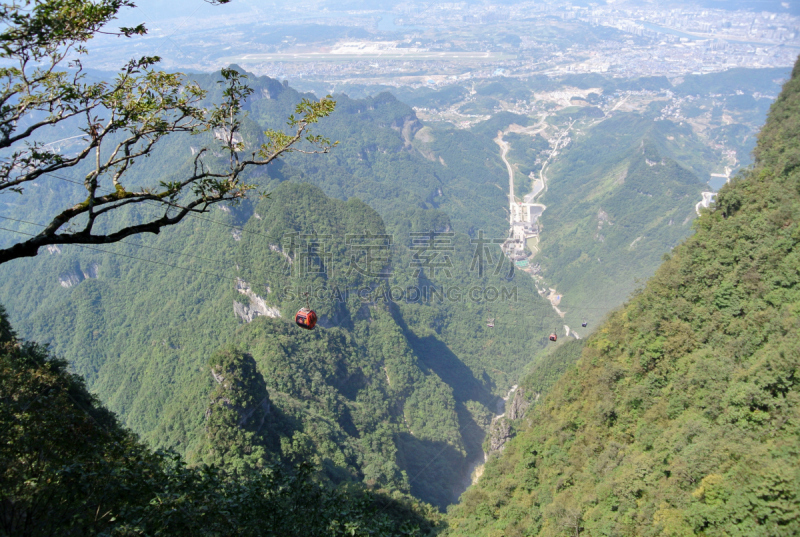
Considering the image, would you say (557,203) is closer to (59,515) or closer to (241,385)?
(241,385)

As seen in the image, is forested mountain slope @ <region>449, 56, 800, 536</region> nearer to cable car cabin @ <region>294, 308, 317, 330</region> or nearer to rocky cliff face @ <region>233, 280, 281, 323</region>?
cable car cabin @ <region>294, 308, 317, 330</region>

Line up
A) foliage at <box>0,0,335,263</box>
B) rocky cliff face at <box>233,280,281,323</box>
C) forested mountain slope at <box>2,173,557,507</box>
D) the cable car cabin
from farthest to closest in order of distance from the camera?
rocky cliff face at <box>233,280,281,323</box> → forested mountain slope at <box>2,173,557,507</box> → the cable car cabin → foliage at <box>0,0,335,263</box>

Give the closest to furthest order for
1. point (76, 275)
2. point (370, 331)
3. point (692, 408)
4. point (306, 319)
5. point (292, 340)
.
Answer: point (692, 408)
point (306, 319)
point (292, 340)
point (370, 331)
point (76, 275)

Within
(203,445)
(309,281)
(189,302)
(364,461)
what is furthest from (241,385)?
(189,302)

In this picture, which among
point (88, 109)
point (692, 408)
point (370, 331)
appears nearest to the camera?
point (88, 109)

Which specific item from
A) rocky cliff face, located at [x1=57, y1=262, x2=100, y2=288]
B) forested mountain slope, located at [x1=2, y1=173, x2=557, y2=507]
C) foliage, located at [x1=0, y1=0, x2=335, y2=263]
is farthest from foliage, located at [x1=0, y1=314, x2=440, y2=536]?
rocky cliff face, located at [x1=57, y1=262, x2=100, y2=288]

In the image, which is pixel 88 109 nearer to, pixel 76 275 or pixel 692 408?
pixel 692 408

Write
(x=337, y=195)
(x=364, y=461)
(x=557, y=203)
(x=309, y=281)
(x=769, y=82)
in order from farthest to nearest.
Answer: (x=769, y=82) → (x=557, y=203) → (x=337, y=195) → (x=309, y=281) → (x=364, y=461)

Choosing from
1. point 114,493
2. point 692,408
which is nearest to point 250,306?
point 114,493
